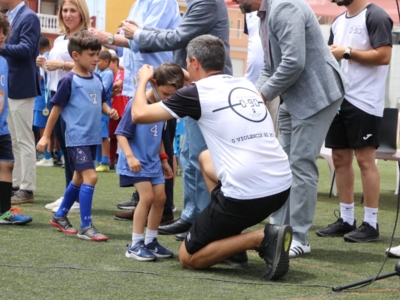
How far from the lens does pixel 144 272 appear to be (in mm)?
4141

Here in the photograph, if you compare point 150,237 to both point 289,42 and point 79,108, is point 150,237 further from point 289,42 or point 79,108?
point 289,42

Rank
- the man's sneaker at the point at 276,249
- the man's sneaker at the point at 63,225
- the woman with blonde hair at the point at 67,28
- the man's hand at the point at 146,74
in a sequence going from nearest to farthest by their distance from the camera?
the man's sneaker at the point at 276,249
the man's hand at the point at 146,74
the man's sneaker at the point at 63,225
the woman with blonde hair at the point at 67,28

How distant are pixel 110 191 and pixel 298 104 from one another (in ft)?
11.7

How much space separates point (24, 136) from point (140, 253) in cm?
284

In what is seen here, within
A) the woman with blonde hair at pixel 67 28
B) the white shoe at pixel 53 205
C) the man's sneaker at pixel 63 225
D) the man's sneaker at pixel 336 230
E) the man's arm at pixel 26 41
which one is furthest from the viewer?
the man's arm at pixel 26 41

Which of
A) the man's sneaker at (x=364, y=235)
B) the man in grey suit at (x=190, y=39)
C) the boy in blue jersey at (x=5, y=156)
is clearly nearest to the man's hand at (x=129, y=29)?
the man in grey suit at (x=190, y=39)

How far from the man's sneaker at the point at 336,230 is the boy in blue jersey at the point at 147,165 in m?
1.45

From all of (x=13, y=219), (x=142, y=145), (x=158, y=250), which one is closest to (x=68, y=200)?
(x=13, y=219)

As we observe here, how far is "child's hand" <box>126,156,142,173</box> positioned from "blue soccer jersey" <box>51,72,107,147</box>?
90 centimetres

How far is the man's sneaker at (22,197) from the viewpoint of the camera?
683 cm

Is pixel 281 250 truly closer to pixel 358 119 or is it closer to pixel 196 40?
pixel 196 40

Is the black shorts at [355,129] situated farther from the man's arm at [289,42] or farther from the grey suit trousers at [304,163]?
the man's arm at [289,42]

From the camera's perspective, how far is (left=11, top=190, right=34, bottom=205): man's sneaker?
6832 millimetres

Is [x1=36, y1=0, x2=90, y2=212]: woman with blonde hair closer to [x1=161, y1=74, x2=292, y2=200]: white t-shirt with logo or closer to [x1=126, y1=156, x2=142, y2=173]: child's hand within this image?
[x1=126, y1=156, x2=142, y2=173]: child's hand
